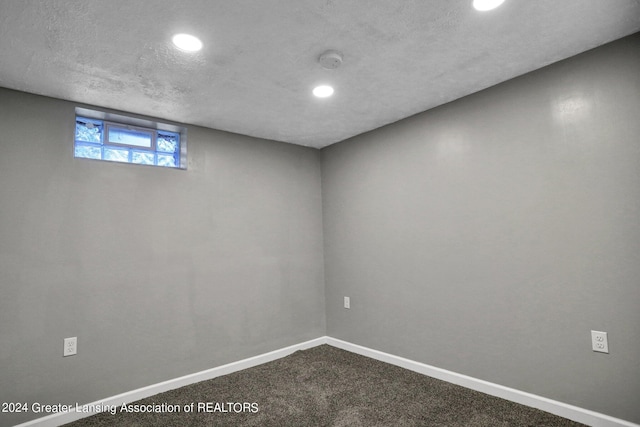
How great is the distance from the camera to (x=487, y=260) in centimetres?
259

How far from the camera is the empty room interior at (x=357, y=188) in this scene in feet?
6.15

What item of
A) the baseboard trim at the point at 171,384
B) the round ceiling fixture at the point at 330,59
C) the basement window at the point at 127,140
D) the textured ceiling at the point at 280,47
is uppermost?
the textured ceiling at the point at 280,47

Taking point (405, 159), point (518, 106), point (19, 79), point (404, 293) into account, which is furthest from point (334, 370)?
point (19, 79)

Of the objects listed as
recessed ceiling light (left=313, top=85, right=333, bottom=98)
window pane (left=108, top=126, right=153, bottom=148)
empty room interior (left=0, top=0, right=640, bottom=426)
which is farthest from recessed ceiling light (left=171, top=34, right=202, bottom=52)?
window pane (left=108, top=126, right=153, bottom=148)

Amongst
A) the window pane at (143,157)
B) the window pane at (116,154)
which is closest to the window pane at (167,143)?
the window pane at (143,157)

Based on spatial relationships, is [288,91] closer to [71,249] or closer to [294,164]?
[294,164]

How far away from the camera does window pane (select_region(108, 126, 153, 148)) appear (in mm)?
2820

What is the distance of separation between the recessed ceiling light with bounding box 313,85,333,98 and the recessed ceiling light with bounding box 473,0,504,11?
1.09 meters

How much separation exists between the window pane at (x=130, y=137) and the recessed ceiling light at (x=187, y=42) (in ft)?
4.34

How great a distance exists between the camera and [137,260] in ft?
9.05

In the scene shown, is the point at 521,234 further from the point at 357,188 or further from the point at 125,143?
the point at 125,143

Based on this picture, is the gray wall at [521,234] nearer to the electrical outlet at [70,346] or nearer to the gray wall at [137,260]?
the gray wall at [137,260]

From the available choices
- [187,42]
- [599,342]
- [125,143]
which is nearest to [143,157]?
[125,143]

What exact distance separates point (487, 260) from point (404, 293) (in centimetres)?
86
